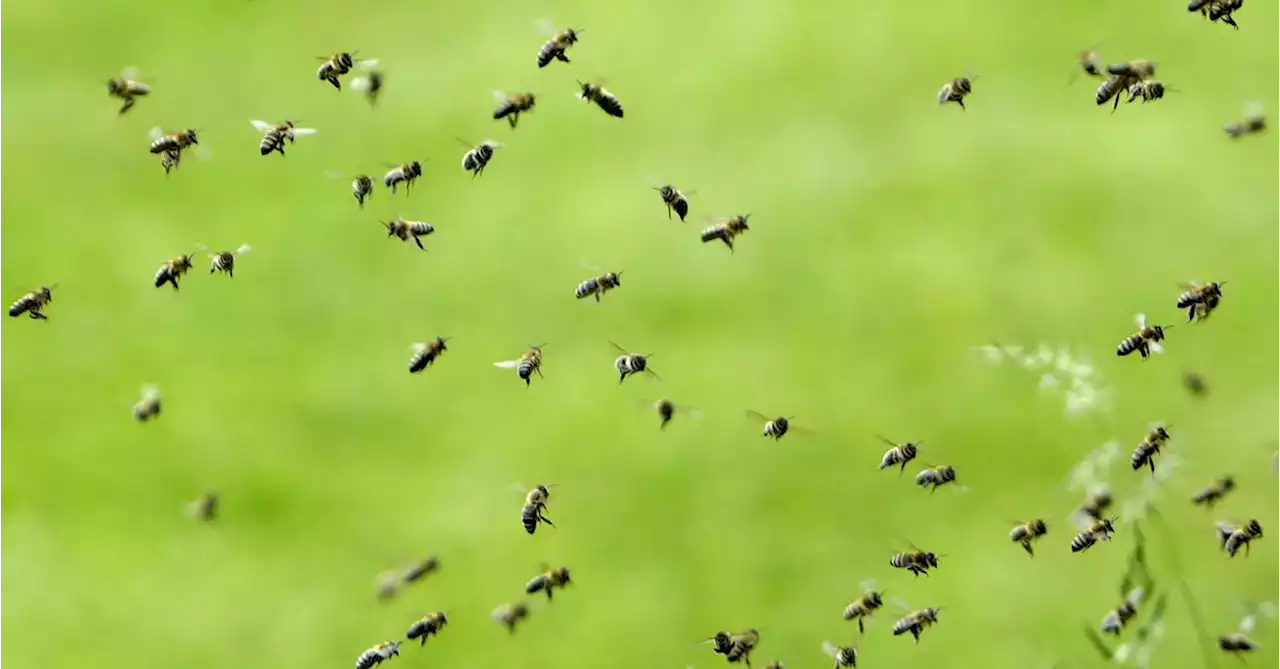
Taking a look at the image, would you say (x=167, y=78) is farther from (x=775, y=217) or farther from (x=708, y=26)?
(x=775, y=217)

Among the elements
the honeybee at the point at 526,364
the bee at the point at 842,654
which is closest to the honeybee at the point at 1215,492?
the bee at the point at 842,654

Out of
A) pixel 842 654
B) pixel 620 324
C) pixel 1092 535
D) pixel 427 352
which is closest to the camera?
pixel 1092 535

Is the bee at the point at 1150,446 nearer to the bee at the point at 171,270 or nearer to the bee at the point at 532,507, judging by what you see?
the bee at the point at 532,507

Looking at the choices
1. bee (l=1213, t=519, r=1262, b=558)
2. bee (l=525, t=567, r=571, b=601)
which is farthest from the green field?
bee (l=1213, t=519, r=1262, b=558)

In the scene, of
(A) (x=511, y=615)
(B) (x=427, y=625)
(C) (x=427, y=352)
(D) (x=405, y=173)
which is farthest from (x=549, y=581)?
(D) (x=405, y=173)

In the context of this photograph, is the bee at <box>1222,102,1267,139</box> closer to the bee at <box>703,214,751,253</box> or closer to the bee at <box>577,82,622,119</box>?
the bee at <box>703,214,751,253</box>

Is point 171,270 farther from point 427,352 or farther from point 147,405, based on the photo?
point 427,352
